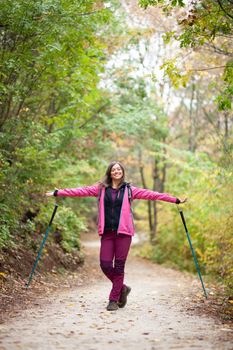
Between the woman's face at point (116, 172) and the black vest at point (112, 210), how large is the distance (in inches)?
8.8

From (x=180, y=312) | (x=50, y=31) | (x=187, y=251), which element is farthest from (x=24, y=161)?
(x=187, y=251)

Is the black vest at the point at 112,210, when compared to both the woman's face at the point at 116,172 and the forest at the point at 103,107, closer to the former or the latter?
the woman's face at the point at 116,172

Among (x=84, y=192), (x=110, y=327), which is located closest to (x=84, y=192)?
(x=84, y=192)

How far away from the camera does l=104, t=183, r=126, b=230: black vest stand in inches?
252

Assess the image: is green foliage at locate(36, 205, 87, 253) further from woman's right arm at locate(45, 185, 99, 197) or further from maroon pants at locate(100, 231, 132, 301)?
maroon pants at locate(100, 231, 132, 301)

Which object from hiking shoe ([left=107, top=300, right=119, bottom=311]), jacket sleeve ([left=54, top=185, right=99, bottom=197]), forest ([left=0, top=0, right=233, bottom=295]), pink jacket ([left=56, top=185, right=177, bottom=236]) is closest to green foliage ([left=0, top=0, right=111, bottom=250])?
forest ([left=0, top=0, right=233, bottom=295])

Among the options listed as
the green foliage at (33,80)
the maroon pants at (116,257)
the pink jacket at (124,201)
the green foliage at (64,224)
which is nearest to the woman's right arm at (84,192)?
the pink jacket at (124,201)

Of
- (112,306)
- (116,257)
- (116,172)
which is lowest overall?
(112,306)

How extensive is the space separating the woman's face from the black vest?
0.73 feet

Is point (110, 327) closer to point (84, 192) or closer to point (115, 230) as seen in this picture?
point (115, 230)

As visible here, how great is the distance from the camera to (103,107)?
15820 millimetres

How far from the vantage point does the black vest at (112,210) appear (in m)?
6.40

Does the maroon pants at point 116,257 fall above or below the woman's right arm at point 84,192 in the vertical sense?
below

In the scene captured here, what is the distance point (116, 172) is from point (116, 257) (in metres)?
1.26
